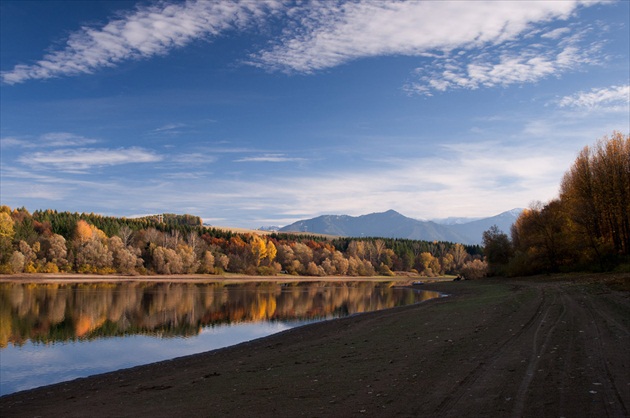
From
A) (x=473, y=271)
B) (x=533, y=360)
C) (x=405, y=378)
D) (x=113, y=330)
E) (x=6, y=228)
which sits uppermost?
(x=6, y=228)

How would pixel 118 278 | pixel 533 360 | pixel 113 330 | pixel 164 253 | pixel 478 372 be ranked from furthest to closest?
1. pixel 164 253
2. pixel 118 278
3. pixel 113 330
4. pixel 533 360
5. pixel 478 372

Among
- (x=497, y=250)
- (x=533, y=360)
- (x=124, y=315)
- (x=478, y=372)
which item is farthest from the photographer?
(x=497, y=250)

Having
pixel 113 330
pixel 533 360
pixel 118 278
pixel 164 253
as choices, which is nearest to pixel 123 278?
pixel 118 278

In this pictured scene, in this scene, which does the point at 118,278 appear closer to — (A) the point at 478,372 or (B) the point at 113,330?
(B) the point at 113,330

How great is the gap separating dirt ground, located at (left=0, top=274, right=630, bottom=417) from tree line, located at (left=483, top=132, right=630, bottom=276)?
3229 centimetres

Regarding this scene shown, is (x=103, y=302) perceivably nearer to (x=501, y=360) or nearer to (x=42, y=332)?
(x=42, y=332)

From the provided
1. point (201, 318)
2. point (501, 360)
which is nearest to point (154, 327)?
point (201, 318)

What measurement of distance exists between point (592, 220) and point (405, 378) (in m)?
50.8

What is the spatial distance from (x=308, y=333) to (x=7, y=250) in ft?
304

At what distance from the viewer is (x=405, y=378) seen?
11.5m

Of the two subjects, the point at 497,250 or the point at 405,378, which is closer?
the point at 405,378

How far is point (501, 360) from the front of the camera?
12336 millimetres

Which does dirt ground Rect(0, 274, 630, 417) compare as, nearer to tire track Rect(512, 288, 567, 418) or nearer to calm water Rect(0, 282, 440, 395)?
tire track Rect(512, 288, 567, 418)

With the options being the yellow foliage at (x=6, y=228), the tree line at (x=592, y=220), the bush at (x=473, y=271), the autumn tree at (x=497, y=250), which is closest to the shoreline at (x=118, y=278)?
the yellow foliage at (x=6, y=228)
